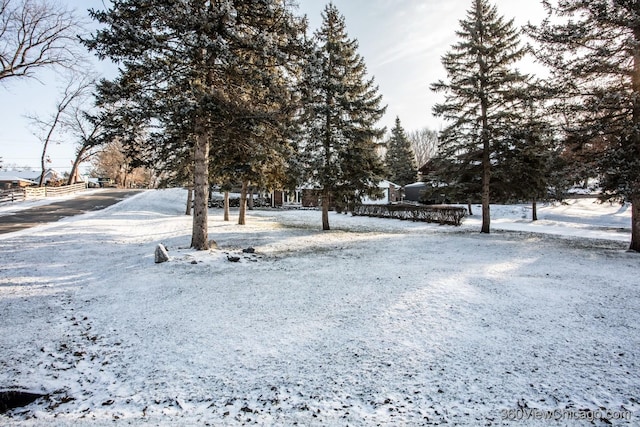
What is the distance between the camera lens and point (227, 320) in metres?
5.14

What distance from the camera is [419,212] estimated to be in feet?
72.7

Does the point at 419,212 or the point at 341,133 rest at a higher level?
the point at 341,133

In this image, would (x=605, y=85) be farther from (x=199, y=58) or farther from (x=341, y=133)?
(x=199, y=58)

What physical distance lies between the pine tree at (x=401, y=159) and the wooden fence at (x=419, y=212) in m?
19.0

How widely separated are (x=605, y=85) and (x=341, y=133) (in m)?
10.3

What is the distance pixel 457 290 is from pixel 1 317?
800 centimetres

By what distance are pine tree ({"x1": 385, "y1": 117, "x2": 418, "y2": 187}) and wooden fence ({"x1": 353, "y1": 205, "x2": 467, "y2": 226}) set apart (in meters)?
19.0

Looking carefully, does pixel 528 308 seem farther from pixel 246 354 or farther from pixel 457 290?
pixel 246 354

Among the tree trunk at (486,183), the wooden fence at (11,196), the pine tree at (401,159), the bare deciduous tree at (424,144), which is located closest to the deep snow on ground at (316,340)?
the tree trunk at (486,183)

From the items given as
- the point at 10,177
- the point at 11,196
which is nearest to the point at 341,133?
the point at 11,196

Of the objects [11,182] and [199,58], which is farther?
[11,182]

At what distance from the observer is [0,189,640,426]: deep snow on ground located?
3.15m

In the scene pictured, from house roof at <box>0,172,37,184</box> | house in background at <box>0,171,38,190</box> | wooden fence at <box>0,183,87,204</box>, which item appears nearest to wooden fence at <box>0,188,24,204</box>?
wooden fence at <box>0,183,87,204</box>

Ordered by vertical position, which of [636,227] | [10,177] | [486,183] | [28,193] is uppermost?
[10,177]
